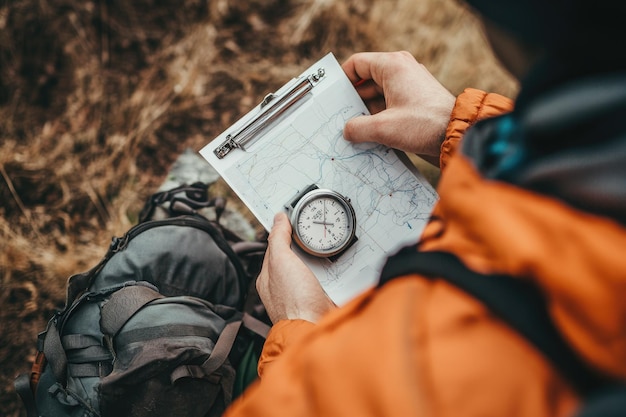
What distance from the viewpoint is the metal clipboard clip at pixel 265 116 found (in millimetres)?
1307

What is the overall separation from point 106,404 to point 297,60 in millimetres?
1512

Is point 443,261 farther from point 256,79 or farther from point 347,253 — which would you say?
point 256,79

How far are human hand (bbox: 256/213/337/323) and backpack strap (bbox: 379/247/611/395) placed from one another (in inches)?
23.1

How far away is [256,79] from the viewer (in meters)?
2.04

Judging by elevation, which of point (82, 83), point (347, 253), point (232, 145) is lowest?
point (347, 253)

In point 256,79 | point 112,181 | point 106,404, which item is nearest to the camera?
point 106,404

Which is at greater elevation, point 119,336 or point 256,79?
point 256,79

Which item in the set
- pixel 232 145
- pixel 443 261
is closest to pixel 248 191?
pixel 232 145

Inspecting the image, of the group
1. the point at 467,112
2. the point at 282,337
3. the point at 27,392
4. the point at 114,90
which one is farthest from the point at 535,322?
the point at 114,90

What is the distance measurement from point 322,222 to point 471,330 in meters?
0.70

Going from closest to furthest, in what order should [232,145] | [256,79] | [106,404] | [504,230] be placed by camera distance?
[504,230], [106,404], [232,145], [256,79]

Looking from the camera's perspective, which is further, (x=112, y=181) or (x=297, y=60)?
(x=297, y=60)

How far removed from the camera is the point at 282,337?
107 centimetres

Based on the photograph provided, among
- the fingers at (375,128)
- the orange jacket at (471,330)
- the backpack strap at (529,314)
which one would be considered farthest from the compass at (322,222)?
the backpack strap at (529,314)
